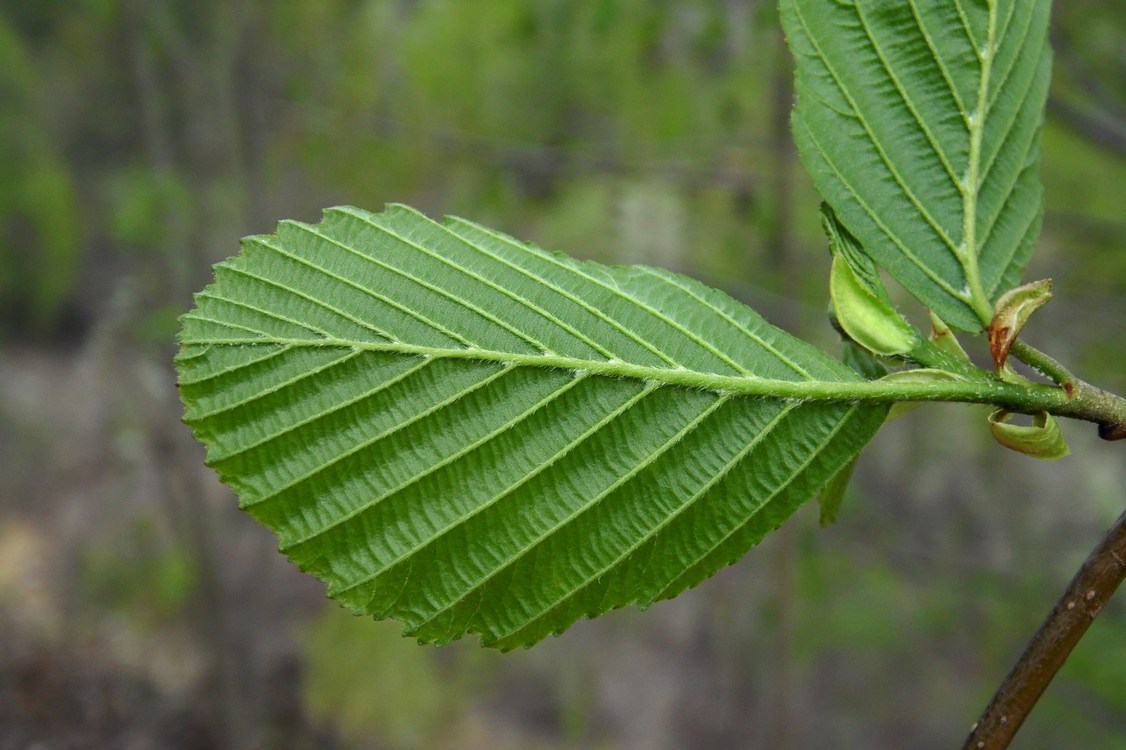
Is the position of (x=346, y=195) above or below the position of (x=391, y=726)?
above

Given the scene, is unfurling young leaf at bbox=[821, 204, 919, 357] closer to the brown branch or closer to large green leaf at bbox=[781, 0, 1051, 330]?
large green leaf at bbox=[781, 0, 1051, 330]

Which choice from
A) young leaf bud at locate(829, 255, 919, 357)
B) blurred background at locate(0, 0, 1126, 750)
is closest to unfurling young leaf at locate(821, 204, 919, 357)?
young leaf bud at locate(829, 255, 919, 357)

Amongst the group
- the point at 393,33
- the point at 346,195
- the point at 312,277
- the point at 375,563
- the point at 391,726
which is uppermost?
the point at 393,33

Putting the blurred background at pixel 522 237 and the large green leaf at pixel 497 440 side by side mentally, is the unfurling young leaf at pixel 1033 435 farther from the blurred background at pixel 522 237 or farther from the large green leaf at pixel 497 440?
the blurred background at pixel 522 237

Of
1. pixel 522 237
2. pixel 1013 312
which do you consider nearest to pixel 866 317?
pixel 1013 312

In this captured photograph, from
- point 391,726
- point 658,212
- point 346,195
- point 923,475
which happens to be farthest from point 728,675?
point 346,195

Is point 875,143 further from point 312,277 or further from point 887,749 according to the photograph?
point 887,749

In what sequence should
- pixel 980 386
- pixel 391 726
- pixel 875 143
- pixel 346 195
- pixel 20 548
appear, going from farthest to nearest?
pixel 20 548 < pixel 391 726 < pixel 346 195 < pixel 875 143 < pixel 980 386

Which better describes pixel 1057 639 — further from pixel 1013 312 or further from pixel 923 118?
pixel 923 118
